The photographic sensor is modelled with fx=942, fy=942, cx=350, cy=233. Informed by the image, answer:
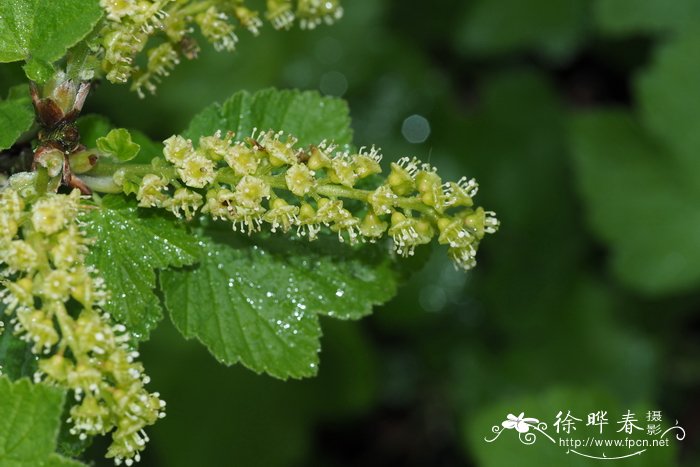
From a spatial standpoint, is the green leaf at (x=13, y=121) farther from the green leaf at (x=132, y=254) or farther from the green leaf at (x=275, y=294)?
the green leaf at (x=275, y=294)

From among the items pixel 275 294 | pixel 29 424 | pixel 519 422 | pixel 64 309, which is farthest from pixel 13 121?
pixel 519 422

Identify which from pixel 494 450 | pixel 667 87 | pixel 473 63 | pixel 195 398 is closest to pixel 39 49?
pixel 494 450

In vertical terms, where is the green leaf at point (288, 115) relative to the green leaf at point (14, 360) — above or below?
above

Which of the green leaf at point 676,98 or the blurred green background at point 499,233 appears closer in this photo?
the green leaf at point 676,98

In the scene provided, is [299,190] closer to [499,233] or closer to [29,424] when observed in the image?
[29,424]

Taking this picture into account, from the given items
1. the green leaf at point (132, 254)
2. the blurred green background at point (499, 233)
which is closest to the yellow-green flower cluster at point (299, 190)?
the green leaf at point (132, 254)

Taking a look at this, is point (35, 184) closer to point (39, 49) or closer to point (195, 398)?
point (39, 49)

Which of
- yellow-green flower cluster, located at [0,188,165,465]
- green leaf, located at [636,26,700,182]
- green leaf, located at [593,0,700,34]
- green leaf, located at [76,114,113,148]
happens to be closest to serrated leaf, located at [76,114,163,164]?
green leaf, located at [76,114,113,148]
